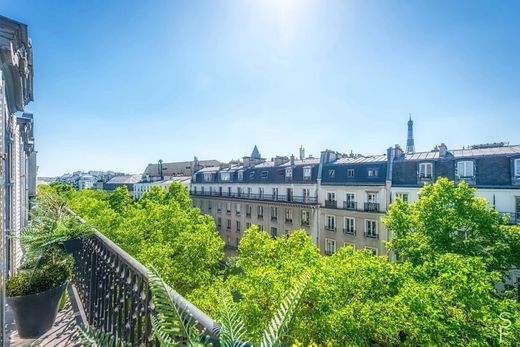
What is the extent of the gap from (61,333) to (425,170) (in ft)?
76.5

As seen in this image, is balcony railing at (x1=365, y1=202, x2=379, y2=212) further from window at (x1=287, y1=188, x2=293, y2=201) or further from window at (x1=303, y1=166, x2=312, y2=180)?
window at (x1=287, y1=188, x2=293, y2=201)

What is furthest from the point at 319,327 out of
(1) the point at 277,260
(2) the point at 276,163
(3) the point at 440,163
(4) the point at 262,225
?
(2) the point at 276,163

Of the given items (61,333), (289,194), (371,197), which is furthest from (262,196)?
(61,333)

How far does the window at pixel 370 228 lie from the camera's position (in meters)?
22.3

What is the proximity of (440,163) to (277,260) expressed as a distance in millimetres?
14919

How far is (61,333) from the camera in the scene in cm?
373

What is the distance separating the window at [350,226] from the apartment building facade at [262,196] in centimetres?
306

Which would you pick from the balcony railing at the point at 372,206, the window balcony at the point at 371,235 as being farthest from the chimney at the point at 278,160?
the window balcony at the point at 371,235

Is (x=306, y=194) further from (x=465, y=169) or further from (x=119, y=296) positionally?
(x=119, y=296)

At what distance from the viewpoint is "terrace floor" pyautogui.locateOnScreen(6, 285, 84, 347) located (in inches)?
136

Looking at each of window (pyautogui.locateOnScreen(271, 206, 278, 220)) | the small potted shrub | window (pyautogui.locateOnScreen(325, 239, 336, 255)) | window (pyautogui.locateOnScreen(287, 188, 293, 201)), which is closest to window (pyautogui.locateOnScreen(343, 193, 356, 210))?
window (pyautogui.locateOnScreen(325, 239, 336, 255))

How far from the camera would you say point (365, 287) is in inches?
397

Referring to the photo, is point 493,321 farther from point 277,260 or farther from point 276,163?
point 276,163

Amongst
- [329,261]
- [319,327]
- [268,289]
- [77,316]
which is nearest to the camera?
[77,316]
